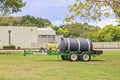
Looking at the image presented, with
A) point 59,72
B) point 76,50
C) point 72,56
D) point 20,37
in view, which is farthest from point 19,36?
point 59,72

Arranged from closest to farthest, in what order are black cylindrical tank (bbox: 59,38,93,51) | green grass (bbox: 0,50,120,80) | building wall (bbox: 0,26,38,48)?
green grass (bbox: 0,50,120,80) < black cylindrical tank (bbox: 59,38,93,51) < building wall (bbox: 0,26,38,48)

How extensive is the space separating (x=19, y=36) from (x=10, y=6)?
29.2m

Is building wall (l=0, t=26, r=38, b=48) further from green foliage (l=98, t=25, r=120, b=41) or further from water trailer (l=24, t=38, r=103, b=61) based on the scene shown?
water trailer (l=24, t=38, r=103, b=61)

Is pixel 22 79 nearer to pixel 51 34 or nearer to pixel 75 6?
pixel 75 6

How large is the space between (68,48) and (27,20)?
106m

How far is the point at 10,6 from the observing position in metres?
49.3

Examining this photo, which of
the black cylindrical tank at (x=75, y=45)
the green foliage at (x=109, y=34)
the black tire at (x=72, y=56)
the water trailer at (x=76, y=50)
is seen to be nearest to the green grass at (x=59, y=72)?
the black tire at (x=72, y=56)

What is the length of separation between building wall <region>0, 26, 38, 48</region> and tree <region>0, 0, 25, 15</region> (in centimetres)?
2711

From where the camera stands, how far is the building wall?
7725 centimetres

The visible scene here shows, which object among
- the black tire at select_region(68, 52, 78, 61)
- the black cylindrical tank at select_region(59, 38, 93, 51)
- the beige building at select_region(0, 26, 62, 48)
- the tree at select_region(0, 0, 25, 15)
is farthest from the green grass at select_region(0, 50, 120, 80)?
the beige building at select_region(0, 26, 62, 48)

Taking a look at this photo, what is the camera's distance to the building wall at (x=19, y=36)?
77250 mm

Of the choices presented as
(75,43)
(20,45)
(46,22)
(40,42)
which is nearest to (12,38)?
(20,45)

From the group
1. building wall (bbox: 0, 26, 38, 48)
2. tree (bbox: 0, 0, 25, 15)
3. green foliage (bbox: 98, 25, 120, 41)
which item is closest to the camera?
tree (bbox: 0, 0, 25, 15)

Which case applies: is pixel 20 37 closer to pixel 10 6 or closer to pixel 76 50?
pixel 10 6
